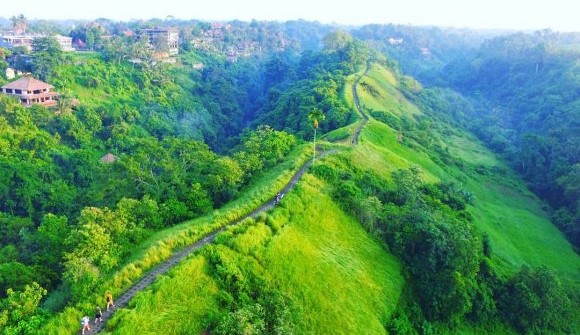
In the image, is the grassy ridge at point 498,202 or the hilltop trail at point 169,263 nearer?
the hilltop trail at point 169,263

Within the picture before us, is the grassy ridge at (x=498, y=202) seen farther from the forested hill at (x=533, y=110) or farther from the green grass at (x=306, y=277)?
the green grass at (x=306, y=277)

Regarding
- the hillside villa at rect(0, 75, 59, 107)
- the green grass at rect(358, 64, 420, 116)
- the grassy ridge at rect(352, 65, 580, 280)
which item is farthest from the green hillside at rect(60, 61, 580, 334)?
the hillside villa at rect(0, 75, 59, 107)

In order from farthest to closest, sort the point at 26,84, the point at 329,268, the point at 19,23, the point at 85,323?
the point at 19,23, the point at 26,84, the point at 329,268, the point at 85,323

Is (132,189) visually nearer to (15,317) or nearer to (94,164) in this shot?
(15,317)

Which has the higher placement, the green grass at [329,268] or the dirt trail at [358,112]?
the dirt trail at [358,112]

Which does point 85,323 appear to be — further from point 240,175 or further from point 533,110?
point 533,110

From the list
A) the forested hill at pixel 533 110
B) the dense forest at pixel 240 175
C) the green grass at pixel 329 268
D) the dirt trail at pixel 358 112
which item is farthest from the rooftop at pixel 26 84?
the forested hill at pixel 533 110

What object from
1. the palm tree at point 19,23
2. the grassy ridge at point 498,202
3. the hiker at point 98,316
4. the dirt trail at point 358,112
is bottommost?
the grassy ridge at point 498,202

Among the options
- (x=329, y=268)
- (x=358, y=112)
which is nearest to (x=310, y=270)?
(x=329, y=268)

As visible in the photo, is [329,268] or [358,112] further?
[358,112]
